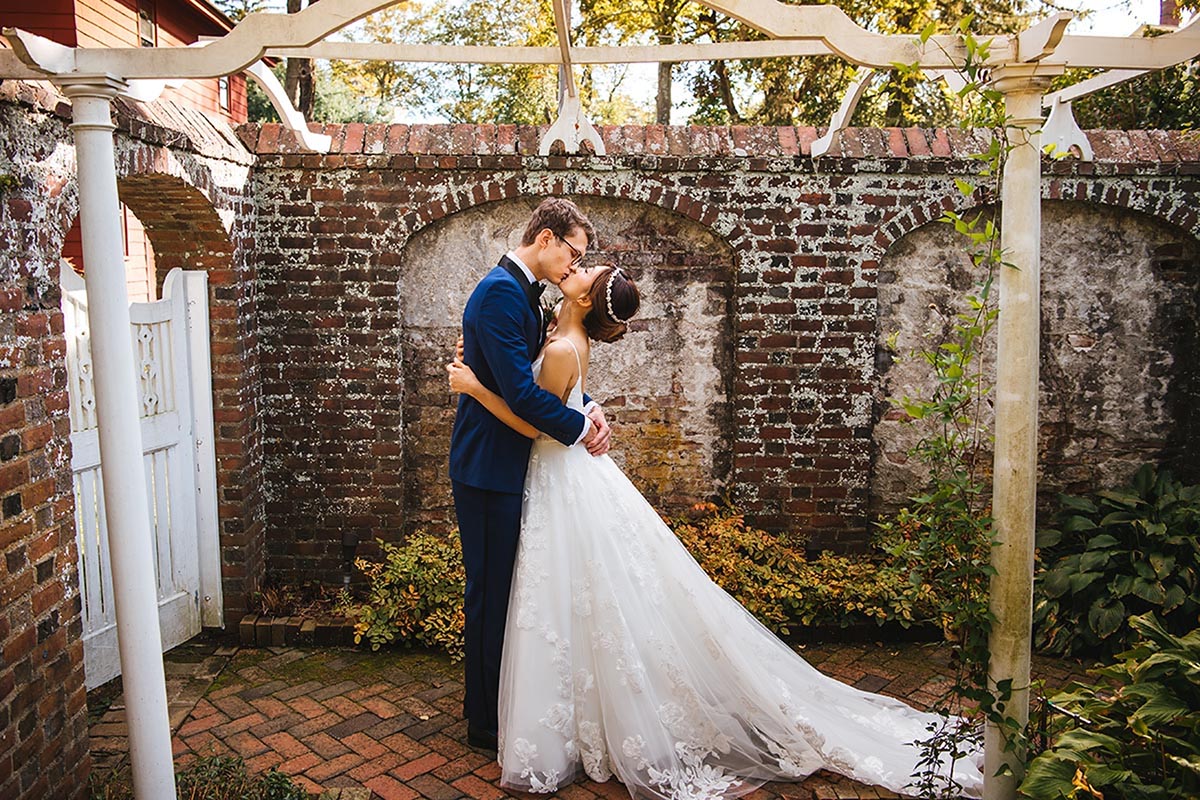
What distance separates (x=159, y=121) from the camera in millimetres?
3928

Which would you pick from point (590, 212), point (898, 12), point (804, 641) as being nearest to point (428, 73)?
point (898, 12)

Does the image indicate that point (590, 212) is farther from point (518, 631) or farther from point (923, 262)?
point (518, 631)

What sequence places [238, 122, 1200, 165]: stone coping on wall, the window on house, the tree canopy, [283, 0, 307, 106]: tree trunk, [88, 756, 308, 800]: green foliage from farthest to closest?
1. [283, 0, 307, 106]: tree trunk
2. the window on house
3. the tree canopy
4. [238, 122, 1200, 165]: stone coping on wall
5. [88, 756, 308, 800]: green foliage

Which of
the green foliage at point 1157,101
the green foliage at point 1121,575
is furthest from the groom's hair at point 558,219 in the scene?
the green foliage at point 1157,101

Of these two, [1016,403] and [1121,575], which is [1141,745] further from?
[1121,575]

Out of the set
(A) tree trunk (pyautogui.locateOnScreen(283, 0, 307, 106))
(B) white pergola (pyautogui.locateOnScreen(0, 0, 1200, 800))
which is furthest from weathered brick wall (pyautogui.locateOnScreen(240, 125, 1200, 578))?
(A) tree trunk (pyautogui.locateOnScreen(283, 0, 307, 106))

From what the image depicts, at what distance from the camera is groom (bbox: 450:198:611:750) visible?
11.6 ft

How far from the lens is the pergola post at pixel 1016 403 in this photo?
279cm

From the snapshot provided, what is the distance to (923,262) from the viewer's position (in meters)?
5.44

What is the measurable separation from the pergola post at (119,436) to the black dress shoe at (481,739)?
1.20 metres

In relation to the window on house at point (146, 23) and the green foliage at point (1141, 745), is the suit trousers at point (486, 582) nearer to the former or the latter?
the green foliage at point (1141, 745)

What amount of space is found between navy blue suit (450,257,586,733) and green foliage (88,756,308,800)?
814 mm

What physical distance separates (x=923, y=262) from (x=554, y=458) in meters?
2.82

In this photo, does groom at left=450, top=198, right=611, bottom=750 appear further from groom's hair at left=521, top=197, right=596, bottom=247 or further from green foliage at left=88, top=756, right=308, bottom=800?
green foliage at left=88, top=756, right=308, bottom=800
